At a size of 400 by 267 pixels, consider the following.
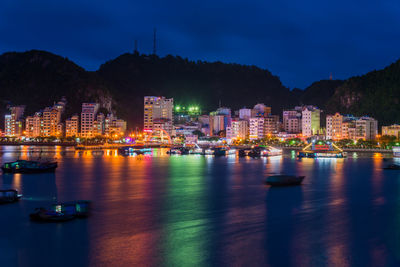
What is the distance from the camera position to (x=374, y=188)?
2197cm

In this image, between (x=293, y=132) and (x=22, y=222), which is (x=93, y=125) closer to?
(x=293, y=132)

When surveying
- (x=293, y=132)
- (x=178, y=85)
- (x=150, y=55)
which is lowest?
(x=293, y=132)

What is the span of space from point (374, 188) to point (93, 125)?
6729cm

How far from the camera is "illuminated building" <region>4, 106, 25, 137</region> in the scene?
282 ft

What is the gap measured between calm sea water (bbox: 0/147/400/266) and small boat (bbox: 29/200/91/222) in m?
0.34

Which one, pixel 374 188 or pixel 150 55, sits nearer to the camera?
pixel 374 188

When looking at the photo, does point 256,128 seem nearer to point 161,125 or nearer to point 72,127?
point 161,125

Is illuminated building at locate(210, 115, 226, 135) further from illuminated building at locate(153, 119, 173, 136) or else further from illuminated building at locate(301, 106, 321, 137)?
illuminated building at locate(301, 106, 321, 137)

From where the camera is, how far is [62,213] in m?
12.9

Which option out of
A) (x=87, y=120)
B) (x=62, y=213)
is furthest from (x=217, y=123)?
(x=62, y=213)

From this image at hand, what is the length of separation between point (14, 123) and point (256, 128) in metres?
50.6

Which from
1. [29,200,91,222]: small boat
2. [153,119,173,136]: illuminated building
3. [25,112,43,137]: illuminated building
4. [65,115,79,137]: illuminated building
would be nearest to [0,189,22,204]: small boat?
[29,200,91,222]: small boat

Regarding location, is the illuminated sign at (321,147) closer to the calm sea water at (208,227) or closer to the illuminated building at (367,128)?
the illuminated building at (367,128)

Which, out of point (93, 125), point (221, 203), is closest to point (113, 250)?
point (221, 203)
